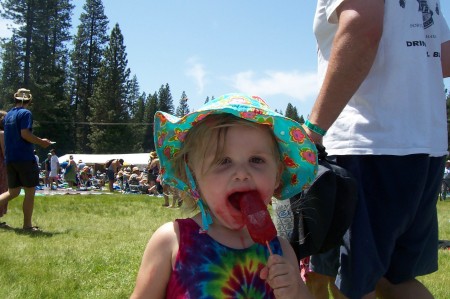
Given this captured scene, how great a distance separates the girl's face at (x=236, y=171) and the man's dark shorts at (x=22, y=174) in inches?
209

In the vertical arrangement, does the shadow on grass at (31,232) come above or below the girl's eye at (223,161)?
below

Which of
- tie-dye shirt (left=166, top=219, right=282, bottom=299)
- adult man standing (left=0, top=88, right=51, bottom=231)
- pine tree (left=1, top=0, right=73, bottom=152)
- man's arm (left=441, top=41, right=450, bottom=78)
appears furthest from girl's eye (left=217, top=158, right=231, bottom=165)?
pine tree (left=1, top=0, right=73, bottom=152)

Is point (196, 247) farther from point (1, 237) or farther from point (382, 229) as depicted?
point (1, 237)

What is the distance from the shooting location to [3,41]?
169 ft

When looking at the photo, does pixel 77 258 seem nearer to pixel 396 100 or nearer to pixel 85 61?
pixel 396 100

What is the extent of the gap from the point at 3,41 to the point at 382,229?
55591 mm

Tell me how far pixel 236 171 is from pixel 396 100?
89 cm

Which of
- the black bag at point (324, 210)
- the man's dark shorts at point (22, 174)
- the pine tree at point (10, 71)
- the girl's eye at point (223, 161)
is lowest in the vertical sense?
the man's dark shorts at point (22, 174)

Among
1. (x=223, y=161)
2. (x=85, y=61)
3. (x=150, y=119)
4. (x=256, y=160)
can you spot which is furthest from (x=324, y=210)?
(x=150, y=119)

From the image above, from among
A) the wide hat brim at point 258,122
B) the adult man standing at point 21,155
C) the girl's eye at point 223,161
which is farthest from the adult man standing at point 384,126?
the adult man standing at point 21,155

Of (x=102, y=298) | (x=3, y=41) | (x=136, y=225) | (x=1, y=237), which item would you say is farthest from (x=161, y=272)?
(x=3, y=41)

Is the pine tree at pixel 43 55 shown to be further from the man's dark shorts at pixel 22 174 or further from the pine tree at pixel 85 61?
the man's dark shorts at pixel 22 174

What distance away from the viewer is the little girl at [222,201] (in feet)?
5.83

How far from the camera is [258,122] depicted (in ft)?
6.11
